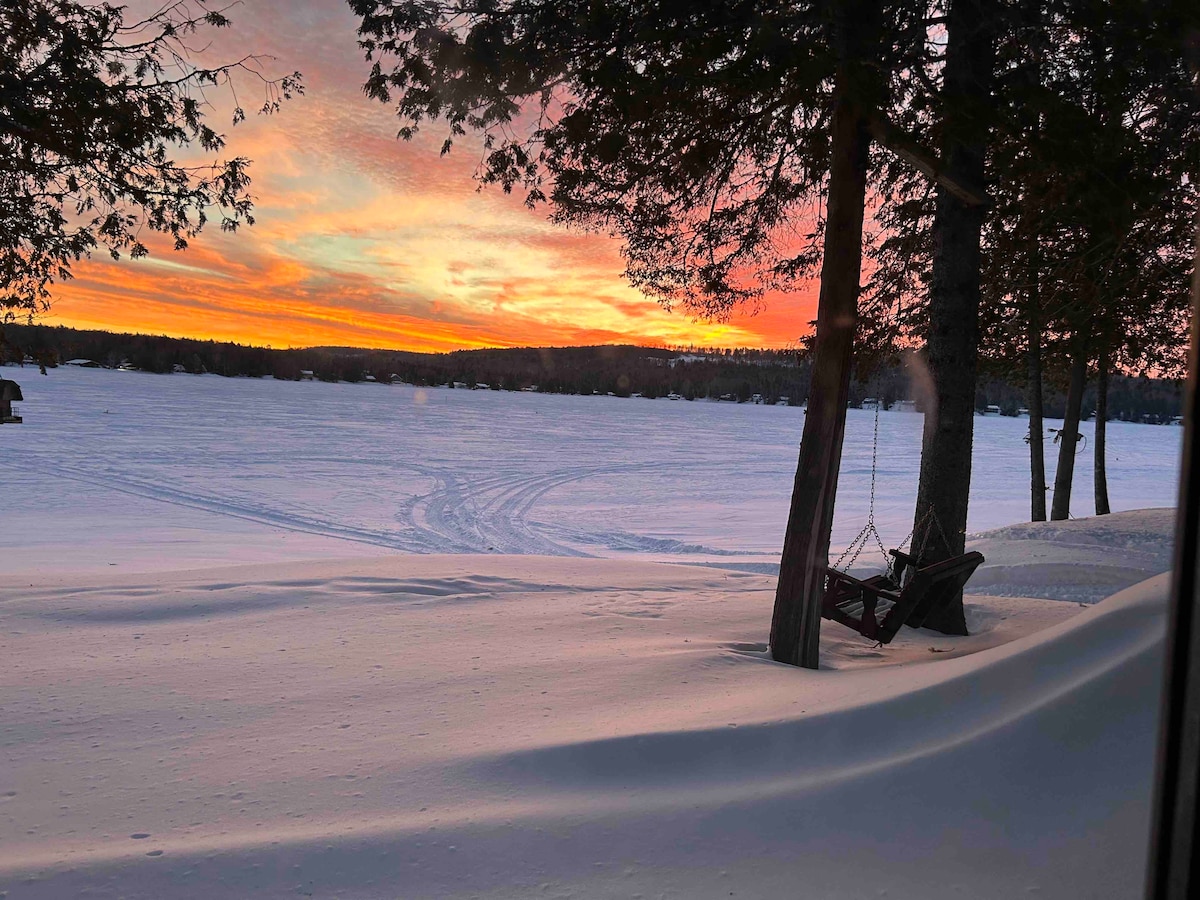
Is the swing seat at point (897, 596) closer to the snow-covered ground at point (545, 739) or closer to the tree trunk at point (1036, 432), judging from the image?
the snow-covered ground at point (545, 739)

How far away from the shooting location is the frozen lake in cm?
1412

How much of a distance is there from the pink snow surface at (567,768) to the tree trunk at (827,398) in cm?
58

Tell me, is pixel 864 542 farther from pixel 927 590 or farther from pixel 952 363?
pixel 927 590

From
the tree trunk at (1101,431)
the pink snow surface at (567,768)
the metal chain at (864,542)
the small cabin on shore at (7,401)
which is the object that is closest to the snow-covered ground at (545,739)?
the pink snow surface at (567,768)

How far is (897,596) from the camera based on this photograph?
6.73m

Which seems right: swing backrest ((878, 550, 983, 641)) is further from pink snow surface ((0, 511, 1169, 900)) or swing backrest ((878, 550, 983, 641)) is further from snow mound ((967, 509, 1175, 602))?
snow mound ((967, 509, 1175, 602))

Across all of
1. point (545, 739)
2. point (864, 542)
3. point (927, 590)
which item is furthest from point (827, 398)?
point (864, 542)

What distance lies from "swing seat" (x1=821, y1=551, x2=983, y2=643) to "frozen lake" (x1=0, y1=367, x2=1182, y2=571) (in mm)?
6421

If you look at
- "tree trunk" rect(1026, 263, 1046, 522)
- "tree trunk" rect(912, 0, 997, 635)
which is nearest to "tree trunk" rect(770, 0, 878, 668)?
"tree trunk" rect(912, 0, 997, 635)

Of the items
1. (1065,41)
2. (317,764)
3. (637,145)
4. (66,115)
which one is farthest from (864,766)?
(66,115)

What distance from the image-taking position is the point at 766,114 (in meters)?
6.78

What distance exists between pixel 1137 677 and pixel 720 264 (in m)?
6.58

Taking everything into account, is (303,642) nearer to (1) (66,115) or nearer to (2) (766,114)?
(1) (66,115)

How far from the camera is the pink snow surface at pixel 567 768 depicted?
9.30 ft
